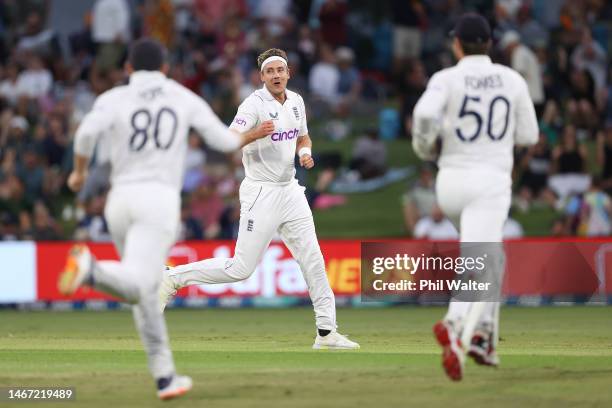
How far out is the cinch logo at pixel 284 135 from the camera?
12.5m

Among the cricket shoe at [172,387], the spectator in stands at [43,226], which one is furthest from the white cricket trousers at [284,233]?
the spectator in stands at [43,226]

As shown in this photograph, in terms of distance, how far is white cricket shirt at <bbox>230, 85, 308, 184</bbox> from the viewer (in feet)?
40.7

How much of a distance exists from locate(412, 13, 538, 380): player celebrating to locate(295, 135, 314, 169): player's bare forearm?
2464 millimetres

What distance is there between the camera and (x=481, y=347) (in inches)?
398

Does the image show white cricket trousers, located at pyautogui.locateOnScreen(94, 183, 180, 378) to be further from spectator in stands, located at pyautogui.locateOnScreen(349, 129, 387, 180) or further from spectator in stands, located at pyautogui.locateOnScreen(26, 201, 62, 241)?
spectator in stands, located at pyautogui.locateOnScreen(349, 129, 387, 180)

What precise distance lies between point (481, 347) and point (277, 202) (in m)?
3.06

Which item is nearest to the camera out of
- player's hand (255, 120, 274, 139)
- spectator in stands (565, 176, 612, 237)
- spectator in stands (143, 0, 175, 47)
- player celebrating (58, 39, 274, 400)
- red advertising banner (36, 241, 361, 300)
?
player celebrating (58, 39, 274, 400)

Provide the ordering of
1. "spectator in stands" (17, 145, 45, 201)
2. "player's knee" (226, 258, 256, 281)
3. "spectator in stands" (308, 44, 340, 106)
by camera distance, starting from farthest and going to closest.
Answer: "spectator in stands" (308, 44, 340, 106), "spectator in stands" (17, 145, 45, 201), "player's knee" (226, 258, 256, 281)

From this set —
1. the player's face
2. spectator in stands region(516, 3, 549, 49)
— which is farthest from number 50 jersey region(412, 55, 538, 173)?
spectator in stands region(516, 3, 549, 49)

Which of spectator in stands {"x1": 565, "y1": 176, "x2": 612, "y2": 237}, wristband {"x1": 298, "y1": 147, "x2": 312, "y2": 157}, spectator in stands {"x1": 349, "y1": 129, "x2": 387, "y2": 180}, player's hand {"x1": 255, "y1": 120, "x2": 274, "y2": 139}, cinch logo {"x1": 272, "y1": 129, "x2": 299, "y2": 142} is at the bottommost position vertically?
spectator in stands {"x1": 565, "y1": 176, "x2": 612, "y2": 237}

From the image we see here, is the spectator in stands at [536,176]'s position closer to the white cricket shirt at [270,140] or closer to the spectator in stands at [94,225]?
the spectator in stands at [94,225]

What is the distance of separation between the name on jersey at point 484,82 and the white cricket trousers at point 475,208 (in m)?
0.60

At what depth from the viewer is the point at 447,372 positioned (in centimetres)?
936

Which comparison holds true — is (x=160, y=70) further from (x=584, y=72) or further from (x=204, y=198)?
(x=584, y=72)
